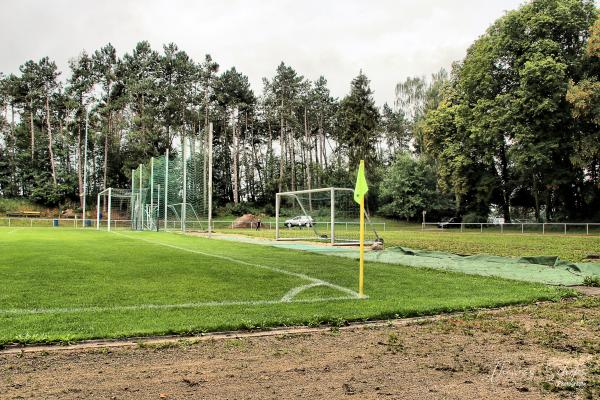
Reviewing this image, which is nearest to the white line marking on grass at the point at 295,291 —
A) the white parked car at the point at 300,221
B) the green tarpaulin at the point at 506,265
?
the green tarpaulin at the point at 506,265

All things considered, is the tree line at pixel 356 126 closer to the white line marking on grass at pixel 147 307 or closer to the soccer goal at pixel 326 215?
the soccer goal at pixel 326 215

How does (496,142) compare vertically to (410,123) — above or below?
below

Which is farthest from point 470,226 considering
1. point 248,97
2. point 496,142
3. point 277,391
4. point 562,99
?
point 277,391

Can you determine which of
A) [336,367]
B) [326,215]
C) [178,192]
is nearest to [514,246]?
[326,215]

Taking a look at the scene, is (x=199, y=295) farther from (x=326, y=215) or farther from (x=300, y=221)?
(x=300, y=221)

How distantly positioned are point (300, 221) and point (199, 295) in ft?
65.2

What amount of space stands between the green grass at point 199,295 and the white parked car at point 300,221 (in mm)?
12794

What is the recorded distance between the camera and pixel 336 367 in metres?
3.83

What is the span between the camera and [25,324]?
497cm

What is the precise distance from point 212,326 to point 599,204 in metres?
39.7

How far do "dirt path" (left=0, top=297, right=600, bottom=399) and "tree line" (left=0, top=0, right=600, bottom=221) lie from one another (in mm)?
30404

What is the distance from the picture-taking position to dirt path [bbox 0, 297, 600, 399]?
3.27 meters

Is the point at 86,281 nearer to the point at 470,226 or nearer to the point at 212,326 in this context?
the point at 212,326

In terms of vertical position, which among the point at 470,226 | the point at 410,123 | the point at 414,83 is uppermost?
the point at 414,83
